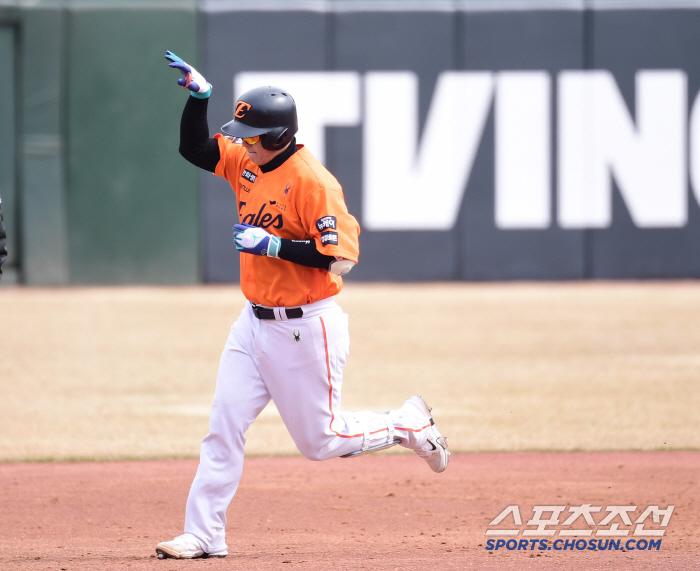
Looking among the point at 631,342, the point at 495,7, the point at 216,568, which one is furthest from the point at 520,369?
the point at 495,7

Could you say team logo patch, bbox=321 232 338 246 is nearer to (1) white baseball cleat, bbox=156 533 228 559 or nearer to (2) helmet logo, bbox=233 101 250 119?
(2) helmet logo, bbox=233 101 250 119

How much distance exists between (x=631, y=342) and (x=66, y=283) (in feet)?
23.1

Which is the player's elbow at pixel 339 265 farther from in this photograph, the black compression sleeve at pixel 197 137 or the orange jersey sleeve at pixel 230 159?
the black compression sleeve at pixel 197 137

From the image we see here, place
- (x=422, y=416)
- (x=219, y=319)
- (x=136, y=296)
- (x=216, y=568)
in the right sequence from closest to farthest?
(x=216, y=568), (x=422, y=416), (x=219, y=319), (x=136, y=296)

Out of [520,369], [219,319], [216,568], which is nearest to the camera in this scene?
[216,568]

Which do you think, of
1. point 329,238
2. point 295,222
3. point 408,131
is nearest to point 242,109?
point 295,222

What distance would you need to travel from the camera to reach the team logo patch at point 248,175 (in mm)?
3836

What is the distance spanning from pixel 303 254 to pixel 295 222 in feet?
0.66

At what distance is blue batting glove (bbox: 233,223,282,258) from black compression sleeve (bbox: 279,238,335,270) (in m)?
0.03

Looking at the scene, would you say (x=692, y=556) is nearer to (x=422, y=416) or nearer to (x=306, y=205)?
(x=422, y=416)

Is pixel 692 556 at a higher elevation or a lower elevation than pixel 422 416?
lower

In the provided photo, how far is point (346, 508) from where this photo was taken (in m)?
4.58

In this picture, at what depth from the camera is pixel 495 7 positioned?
12.8 m

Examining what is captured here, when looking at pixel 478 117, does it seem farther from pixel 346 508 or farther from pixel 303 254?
pixel 303 254
